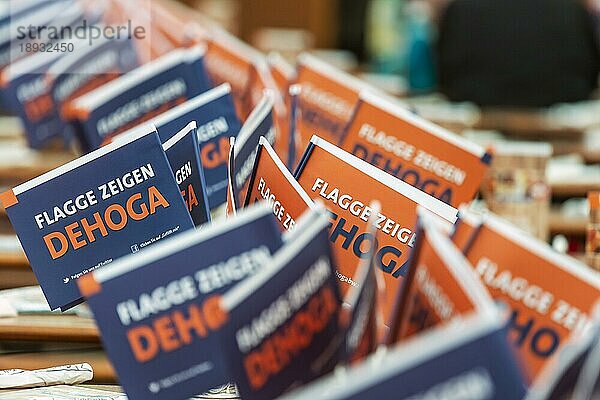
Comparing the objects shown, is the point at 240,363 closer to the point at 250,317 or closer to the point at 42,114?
the point at 250,317

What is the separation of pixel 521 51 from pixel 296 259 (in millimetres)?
4948

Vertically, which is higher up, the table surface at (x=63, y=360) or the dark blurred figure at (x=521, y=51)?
the table surface at (x=63, y=360)

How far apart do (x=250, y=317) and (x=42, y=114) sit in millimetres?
2398


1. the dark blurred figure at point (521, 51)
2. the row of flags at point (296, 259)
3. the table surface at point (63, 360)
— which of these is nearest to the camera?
the row of flags at point (296, 259)

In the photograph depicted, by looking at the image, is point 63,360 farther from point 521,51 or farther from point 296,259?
point 521,51

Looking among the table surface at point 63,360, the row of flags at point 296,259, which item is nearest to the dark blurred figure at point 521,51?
the row of flags at point 296,259

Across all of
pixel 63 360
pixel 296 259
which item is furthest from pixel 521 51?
pixel 296 259

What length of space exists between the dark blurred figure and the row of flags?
3.54 m

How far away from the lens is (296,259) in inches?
50.4

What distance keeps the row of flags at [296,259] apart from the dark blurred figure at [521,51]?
11.6 feet

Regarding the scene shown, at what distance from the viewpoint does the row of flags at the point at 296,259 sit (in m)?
1.15

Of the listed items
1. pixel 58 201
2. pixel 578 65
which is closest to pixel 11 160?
pixel 58 201

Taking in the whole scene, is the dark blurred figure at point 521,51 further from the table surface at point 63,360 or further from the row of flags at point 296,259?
the table surface at point 63,360

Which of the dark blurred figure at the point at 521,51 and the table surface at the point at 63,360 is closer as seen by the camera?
the table surface at the point at 63,360
